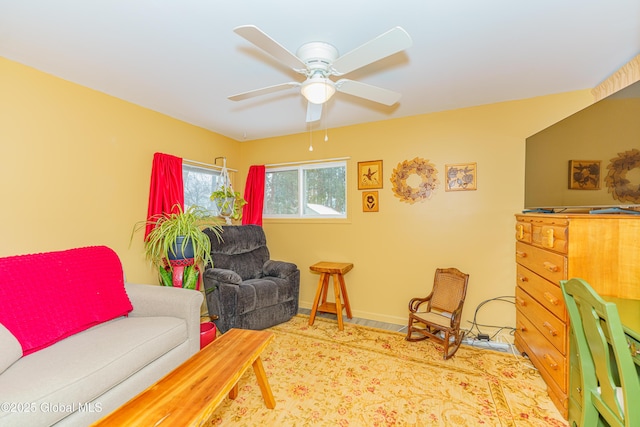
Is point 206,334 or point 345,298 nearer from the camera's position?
point 206,334

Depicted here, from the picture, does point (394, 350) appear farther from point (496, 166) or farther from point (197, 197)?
point (197, 197)

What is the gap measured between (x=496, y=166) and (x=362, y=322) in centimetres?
221

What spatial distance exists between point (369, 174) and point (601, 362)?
245 cm

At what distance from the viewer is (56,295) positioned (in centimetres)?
166

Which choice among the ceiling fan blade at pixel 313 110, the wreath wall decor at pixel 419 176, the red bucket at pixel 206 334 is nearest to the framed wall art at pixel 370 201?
the wreath wall decor at pixel 419 176

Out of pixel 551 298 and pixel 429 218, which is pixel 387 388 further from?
pixel 429 218

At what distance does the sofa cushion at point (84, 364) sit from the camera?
1.15 m

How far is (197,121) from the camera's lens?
3.20 metres

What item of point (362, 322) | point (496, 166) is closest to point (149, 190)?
point (362, 322)

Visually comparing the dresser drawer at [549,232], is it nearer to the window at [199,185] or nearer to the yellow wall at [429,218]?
the yellow wall at [429,218]

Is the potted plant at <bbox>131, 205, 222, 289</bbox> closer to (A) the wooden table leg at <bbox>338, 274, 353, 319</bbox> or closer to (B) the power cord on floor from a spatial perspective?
(A) the wooden table leg at <bbox>338, 274, 353, 319</bbox>

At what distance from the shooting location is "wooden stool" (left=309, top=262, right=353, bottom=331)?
299cm

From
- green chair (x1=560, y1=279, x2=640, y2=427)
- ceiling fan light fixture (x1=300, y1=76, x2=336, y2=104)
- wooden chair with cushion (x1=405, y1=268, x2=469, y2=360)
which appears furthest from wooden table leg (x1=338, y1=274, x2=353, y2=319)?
ceiling fan light fixture (x1=300, y1=76, x2=336, y2=104)

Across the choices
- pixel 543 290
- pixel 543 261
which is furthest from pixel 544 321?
pixel 543 261
